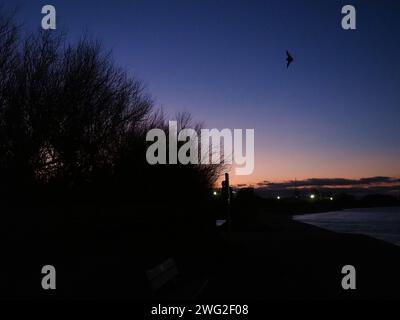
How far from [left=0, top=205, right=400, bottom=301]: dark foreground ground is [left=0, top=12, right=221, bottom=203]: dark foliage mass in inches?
52.8

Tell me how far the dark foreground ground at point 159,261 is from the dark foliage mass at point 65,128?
1341mm

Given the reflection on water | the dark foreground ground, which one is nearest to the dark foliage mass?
the dark foreground ground

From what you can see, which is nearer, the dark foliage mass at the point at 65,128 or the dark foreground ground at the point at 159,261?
the dark foreground ground at the point at 159,261

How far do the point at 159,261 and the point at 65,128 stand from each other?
695 centimetres

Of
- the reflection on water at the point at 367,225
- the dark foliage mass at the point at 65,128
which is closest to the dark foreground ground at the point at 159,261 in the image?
the dark foliage mass at the point at 65,128

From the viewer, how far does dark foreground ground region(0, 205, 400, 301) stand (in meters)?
9.94

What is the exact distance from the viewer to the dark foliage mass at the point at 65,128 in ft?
55.4

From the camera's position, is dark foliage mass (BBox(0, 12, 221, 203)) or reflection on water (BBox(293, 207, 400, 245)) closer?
dark foliage mass (BBox(0, 12, 221, 203))

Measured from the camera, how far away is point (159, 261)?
14.6 metres

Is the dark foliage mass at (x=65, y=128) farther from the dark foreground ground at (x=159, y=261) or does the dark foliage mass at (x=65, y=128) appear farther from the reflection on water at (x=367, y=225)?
the reflection on water at (x=367, y=225)

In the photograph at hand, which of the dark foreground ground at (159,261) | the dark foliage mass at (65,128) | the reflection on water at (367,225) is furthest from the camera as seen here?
the reflection on water at (367,225)

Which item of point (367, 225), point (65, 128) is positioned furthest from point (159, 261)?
point (367, 225)

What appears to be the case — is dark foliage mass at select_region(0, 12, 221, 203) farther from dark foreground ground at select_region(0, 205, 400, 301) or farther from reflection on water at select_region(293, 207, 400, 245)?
reflection on water at select_region(293, 207, 400, 245)

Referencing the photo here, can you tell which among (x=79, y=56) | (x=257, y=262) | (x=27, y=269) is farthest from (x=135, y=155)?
(x=27, y=269)
